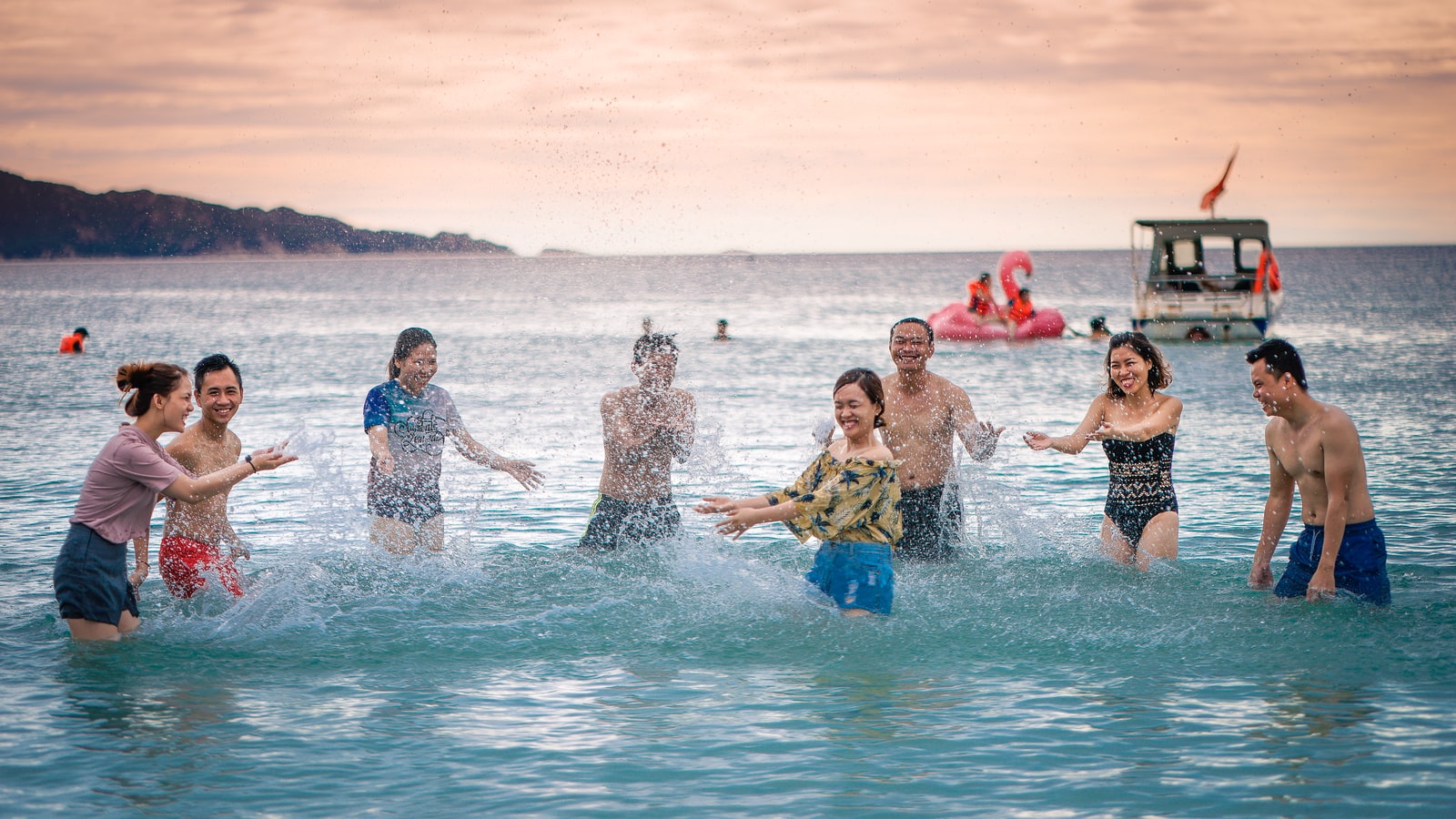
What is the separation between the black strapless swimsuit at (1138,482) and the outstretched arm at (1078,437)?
12cm

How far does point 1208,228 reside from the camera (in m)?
30.2

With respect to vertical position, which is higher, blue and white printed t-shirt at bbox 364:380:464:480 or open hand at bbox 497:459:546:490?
blue and white printed t-shirt at bbox 364:380:464:480

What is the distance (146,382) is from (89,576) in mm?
1085

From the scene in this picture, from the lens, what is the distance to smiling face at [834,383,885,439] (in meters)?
5.88

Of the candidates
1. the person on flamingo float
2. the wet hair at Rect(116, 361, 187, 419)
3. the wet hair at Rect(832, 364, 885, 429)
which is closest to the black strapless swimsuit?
the wet hair at Rect(832, 364, 885, 429)

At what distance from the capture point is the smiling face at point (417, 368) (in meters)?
7.60

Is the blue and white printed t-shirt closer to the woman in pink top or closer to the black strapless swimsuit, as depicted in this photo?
the woman in pink top

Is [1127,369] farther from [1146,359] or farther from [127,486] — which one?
[127,486]

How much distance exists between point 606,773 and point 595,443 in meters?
11.6

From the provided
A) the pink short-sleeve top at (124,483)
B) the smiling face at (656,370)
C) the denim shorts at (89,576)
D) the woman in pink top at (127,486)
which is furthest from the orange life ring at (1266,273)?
the denim shorts at (89,576)

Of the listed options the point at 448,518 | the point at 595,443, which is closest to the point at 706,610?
the point at 448,518

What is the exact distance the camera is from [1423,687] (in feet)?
19.7

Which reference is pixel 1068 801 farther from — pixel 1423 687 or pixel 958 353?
pixel 958 353

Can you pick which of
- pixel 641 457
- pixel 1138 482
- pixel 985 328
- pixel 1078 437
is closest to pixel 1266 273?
pixel 985 328
